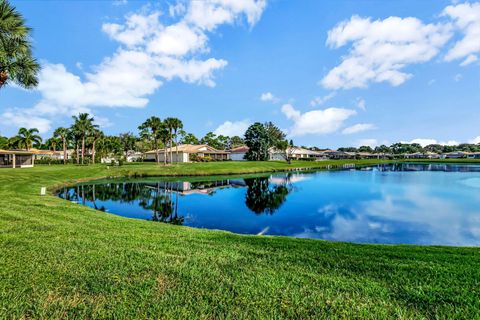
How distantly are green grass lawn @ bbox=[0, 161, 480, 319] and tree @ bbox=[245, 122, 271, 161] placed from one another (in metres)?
71.4

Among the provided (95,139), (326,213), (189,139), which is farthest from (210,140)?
→ (326,213)

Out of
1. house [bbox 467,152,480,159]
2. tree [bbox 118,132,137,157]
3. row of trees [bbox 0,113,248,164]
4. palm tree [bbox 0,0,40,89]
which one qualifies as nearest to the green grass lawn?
palm tree [bbox 0,0,40,89]

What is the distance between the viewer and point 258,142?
258ft

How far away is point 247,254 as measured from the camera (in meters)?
6.29

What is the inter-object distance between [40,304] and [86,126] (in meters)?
69.2

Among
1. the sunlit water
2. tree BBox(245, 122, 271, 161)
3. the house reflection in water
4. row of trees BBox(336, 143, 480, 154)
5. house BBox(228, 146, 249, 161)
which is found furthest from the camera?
row of trees BBox(336, 143, 480, 154)

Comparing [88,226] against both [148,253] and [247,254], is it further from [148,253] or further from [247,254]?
[247,254]

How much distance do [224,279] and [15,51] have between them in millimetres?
16999

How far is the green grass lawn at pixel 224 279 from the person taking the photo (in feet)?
Answer: 12.6

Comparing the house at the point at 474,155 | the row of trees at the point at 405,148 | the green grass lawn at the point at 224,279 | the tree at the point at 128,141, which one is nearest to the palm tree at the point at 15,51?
the green grass lawn at the point at 224,279

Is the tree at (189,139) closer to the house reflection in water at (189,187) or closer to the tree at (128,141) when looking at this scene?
the tree at (128,141)

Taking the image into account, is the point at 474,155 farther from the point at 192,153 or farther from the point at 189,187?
the point at 189,187

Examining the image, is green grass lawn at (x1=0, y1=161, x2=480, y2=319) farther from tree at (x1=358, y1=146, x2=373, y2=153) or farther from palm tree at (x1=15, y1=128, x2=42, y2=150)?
tree at (x1=358, y1=146, x2=373, y2=153)

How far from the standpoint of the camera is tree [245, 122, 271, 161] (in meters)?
78.6
